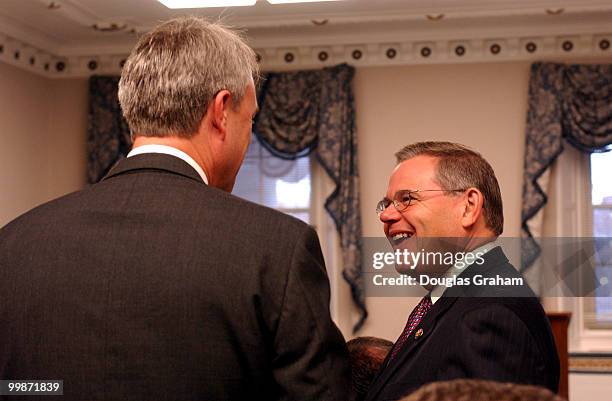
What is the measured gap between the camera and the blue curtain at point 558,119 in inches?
236

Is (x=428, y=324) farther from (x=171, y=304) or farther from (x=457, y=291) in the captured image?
(x=171, y=304)

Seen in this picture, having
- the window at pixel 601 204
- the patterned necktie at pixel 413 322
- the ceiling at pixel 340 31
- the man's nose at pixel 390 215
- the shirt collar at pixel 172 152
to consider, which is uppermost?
the ceiling at pixel 340 31

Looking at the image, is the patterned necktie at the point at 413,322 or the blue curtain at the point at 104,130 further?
the blue curtain at the point at 104,130

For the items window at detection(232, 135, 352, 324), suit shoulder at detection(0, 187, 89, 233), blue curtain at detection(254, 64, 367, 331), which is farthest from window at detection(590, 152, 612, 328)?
suit shoulder at detection(0, 187, 89, 233)

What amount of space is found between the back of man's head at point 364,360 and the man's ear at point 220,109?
0.54 m

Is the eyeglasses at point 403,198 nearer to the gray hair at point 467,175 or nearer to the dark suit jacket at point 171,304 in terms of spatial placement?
the gray hair at point 467,175

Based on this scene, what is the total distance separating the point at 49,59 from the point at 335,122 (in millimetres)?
2569

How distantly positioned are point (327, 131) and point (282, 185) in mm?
622

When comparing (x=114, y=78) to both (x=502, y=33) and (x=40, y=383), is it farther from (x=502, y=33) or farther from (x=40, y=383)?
(x=40, y=383)

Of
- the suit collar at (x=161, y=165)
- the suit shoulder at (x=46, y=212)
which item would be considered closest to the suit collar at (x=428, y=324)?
the suit collar at (x=161, y=165)

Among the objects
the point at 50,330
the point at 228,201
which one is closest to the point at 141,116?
the point at 228,201

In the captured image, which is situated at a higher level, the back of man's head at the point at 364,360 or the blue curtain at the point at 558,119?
the blue curtain at the point at 558,119

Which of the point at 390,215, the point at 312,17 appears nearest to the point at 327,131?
the point at 312,17

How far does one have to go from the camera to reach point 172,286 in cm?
122
